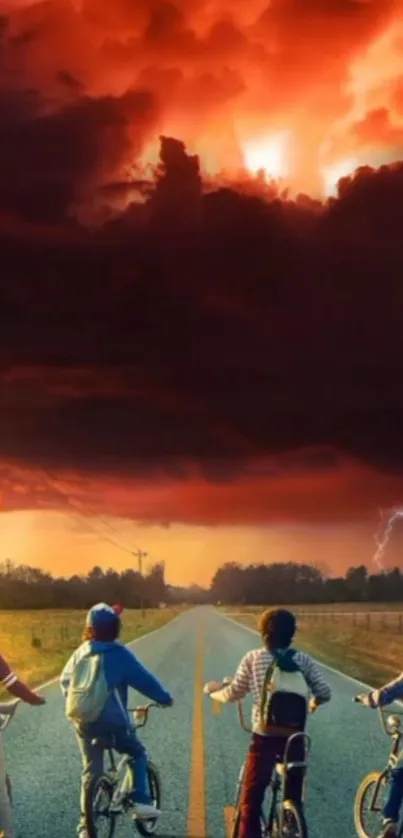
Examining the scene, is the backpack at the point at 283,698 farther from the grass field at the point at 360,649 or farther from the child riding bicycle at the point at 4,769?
the grass field at the point at 360,649

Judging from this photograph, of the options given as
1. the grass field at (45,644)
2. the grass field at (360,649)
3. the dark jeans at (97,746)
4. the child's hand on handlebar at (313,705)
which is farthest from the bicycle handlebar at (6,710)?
the grass field at (360,649)

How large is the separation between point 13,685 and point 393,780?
1.66m

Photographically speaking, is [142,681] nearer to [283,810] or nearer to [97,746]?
[97,746]

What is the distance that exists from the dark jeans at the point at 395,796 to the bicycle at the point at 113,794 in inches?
45.0

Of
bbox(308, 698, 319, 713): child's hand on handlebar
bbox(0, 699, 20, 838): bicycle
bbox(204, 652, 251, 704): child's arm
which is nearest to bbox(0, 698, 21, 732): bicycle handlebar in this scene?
bbox(0, 699, 20, 838): bicycle

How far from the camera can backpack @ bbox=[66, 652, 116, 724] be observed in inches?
250

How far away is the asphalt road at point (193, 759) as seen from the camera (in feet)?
27.2

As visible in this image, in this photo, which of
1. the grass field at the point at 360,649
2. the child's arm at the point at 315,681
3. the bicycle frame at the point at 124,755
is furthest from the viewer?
the grass field at the point at 360,649

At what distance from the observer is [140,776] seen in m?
6.99

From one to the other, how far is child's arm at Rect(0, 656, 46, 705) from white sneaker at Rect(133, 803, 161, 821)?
799 mm

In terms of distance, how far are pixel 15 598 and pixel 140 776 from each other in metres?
1.15

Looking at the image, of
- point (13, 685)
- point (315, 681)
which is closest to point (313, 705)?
point (315, 681)

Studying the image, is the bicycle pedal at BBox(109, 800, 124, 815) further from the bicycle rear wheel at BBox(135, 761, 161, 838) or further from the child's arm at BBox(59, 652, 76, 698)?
the child's arm at BBox(59, 652, 76, 698)

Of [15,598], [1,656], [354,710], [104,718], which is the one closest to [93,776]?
[104,718]
